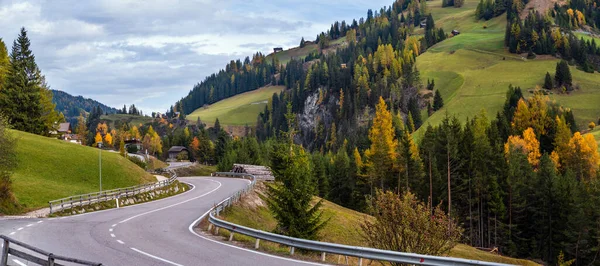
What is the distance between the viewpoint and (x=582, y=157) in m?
85.6

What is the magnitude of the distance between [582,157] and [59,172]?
3400 inches

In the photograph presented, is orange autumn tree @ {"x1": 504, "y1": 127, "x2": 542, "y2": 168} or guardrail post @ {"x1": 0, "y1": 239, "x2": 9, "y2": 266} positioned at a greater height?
guardrail post @ {"x1": 0, "y1": 239, "x2": 9, "y2": 266}

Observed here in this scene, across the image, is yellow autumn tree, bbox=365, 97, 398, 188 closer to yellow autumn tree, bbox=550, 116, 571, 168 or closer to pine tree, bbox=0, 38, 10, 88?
yellow autumn tree, bbox=550, 116, 571, 168

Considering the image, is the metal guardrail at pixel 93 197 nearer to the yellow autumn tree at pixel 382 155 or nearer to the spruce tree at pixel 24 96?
the spruce tree at pixel 24 96

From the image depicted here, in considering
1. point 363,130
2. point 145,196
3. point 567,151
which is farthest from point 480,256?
point 363,130

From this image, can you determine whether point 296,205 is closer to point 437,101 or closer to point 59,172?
point 59,172

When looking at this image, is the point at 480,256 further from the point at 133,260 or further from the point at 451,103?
the point at 451,103

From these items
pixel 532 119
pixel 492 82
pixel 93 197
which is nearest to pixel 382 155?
pixel 93 197

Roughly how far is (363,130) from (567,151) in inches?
2993

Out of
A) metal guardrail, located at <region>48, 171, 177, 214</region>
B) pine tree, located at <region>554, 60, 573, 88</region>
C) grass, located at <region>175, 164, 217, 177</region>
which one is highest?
pine tree, located at <region>554, 60, 573, 88</region>

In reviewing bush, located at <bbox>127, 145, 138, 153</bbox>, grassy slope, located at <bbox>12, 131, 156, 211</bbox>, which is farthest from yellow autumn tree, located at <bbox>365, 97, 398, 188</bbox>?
bush, located at <bbox>127, 145, 138, 153</bbox>

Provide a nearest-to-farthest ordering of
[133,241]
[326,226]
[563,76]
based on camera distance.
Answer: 1. [133,241]
2. [326,226]
3. [563,76]

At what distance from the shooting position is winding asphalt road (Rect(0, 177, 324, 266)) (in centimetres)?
1541

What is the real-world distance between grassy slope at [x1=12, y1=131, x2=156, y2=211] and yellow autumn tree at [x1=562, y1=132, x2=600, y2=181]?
7546cm
